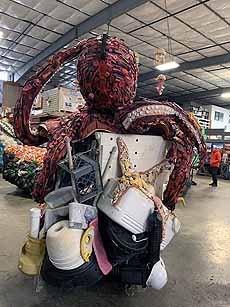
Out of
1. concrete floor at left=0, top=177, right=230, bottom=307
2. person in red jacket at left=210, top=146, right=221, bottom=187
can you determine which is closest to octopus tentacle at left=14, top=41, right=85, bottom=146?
concrete floor at left=0, top=177, right=230, bottom=307

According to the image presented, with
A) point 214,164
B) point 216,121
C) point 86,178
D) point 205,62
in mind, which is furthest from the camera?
point 216,121

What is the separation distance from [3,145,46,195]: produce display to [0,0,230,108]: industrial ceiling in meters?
1.65

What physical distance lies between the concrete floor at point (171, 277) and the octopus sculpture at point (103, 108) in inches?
22.8

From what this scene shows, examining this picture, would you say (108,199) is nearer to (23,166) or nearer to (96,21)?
(23,166)

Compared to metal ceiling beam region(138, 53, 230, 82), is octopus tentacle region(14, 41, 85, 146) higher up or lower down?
lower down

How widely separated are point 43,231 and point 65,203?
0.71ft

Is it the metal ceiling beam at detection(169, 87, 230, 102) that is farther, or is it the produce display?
the metal ceiling beam at detection(169, 87, 230, 102)

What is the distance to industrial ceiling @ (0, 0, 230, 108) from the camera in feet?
18.1

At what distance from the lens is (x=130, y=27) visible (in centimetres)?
648

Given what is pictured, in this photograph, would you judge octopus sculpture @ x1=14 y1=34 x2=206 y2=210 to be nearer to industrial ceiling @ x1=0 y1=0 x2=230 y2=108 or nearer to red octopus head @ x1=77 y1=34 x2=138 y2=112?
red octopus head @ x1=77 y1=34 x2=138 y2=112

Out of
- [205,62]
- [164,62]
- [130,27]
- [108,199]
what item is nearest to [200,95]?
[205,62]

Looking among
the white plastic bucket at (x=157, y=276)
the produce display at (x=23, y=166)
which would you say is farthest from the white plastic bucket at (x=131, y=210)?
the produce display at (x=23, y=166)

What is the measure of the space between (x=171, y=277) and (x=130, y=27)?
Answer: 19.2ft

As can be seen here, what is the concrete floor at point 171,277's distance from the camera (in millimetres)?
1651
